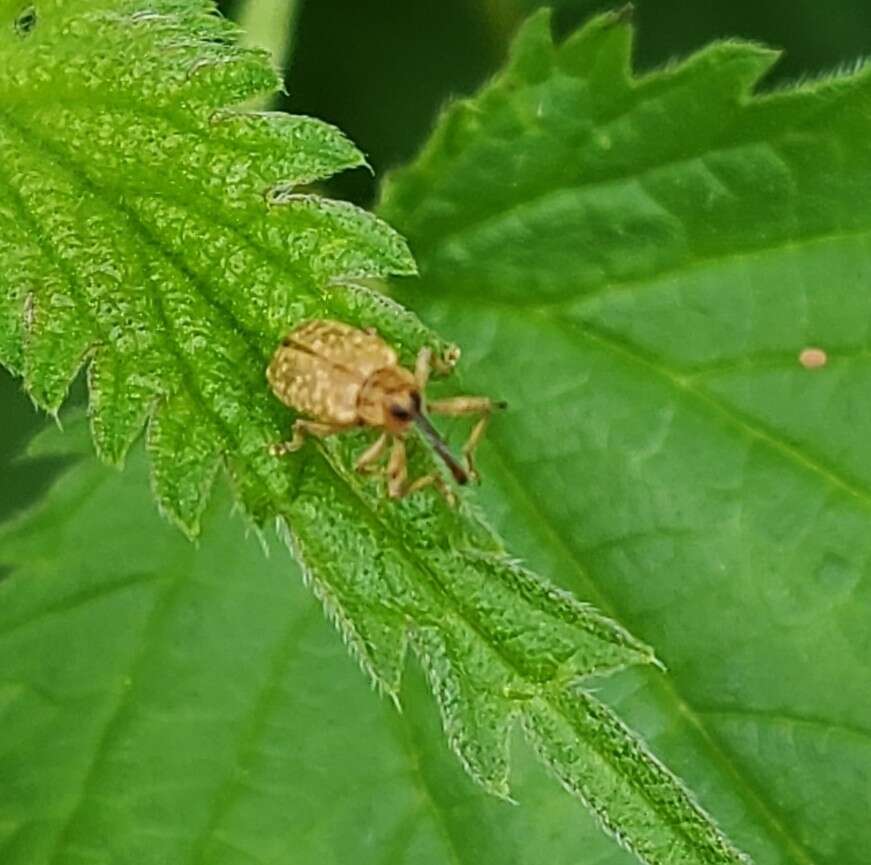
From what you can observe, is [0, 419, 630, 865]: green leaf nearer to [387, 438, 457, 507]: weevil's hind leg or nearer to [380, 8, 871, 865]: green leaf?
[380, 8, 871, 865]: green leaf

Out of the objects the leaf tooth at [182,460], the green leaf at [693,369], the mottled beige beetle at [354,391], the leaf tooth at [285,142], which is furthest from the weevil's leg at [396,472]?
the green leaf at [693,369]

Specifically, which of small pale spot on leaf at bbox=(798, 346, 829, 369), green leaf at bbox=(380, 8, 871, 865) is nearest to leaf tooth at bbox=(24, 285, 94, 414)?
green leaf at bbox=(380, 8, 871, 865)

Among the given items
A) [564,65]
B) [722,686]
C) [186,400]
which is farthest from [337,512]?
[564,65]

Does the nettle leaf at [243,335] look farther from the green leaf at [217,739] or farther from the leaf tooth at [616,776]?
the green leaf at [217,739]

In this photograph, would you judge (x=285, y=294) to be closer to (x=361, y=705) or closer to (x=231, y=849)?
(x=361, y=705)

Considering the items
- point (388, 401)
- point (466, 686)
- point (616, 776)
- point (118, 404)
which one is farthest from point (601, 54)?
point (616, 776)
